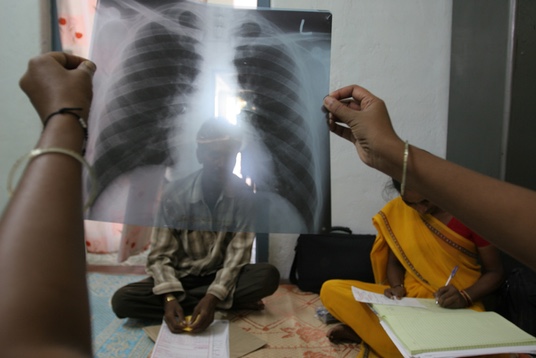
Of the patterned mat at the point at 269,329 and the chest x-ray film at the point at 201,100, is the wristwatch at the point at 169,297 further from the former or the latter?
the chest x-ray film at the point at 201,100

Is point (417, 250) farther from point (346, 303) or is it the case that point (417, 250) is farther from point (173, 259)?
point (173, 259)

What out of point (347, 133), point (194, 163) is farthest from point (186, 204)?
point (347, 133)

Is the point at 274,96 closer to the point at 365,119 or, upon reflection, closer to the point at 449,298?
the point at 365,119

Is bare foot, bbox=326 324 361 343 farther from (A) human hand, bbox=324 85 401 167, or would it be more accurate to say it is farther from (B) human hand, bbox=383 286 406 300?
(A) human hand, bbox=324 85 401 167

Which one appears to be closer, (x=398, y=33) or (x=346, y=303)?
(x=346, y=303)

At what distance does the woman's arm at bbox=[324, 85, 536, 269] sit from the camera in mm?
617

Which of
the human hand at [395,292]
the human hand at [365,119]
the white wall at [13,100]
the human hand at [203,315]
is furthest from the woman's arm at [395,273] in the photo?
the white wall at [13,100]

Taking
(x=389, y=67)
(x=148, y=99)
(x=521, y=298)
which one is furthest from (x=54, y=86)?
(x=389, y=67)

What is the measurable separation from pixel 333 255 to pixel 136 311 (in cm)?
105

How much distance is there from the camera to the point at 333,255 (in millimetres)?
2092

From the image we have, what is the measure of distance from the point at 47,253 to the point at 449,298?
148cm

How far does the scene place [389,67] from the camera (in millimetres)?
2201

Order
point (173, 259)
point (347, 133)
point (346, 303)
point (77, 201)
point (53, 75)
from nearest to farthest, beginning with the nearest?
point (77, 201) < point (53, 75) < point (347, 133) < point (346, 303) < point (173, 259)

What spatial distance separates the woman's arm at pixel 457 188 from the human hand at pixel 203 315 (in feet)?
3.43
